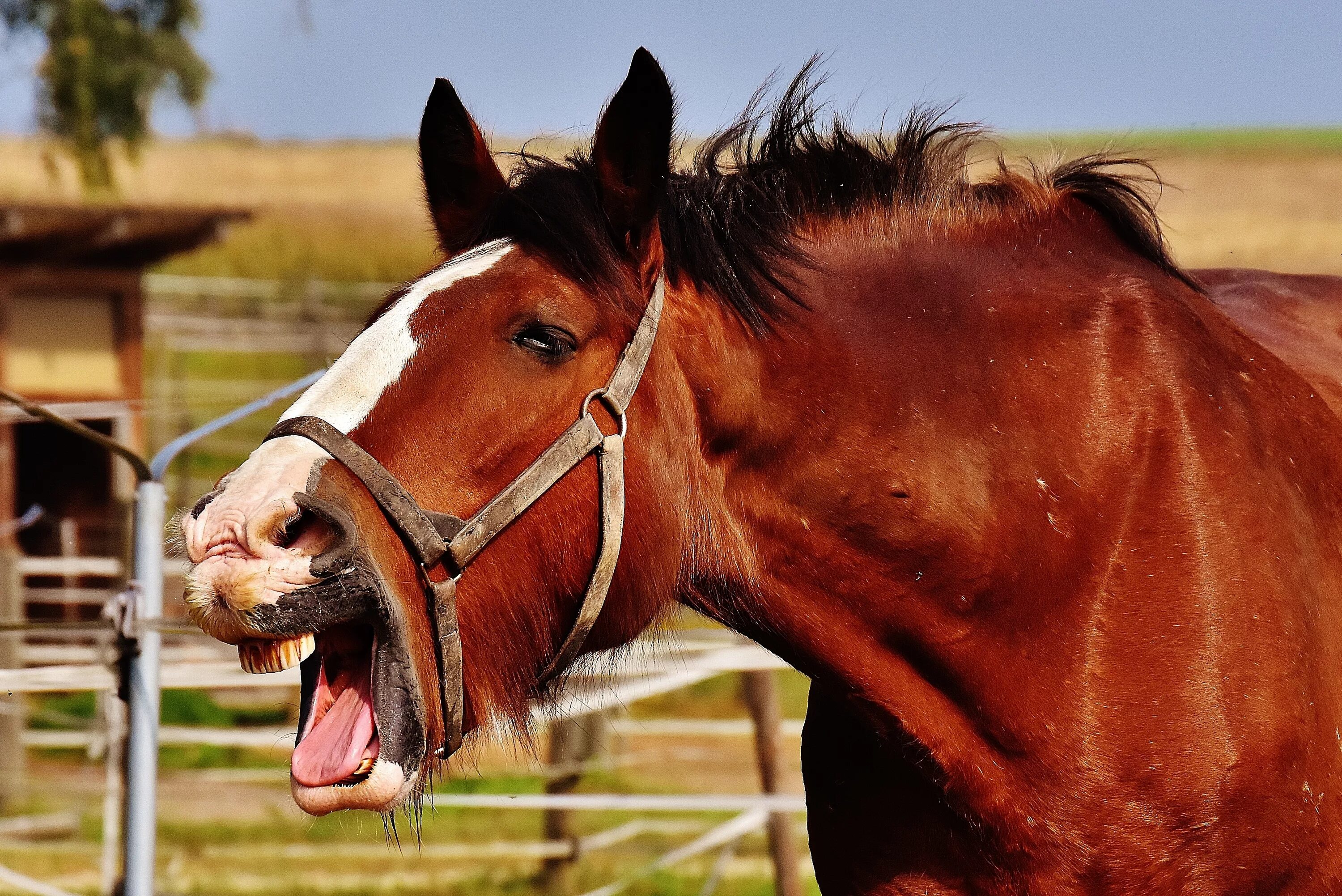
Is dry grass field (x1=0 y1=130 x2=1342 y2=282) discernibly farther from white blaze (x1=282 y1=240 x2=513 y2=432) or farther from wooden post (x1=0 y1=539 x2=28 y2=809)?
white blaze (x1=282 y1=240 x2=513 y2=432)

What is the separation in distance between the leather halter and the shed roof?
35.6 feet

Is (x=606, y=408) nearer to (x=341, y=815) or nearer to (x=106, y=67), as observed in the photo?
(x=341, y=815)

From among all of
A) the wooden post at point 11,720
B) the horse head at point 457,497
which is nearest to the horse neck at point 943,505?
the horse head at point 457,497

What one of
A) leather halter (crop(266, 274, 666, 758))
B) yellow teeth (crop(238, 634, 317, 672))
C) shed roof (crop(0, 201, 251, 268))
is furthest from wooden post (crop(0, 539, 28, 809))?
leather halter (crop(266, 274, 666, 758))

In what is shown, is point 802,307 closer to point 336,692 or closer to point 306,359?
point 336,692

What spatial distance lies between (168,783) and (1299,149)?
47635 mm

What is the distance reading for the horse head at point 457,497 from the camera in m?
2.16

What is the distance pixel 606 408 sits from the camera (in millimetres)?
2369

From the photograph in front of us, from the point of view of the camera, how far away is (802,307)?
2.54m

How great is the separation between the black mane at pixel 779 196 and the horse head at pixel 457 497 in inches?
0.7

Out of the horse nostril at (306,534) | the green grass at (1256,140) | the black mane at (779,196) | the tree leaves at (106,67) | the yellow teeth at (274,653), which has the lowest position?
the yellow teeth at (274,653)

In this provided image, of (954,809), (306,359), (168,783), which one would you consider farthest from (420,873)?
(306,359)

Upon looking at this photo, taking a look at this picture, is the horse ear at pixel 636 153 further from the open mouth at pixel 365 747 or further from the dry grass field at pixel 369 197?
the dry grass field at pixel 369 197

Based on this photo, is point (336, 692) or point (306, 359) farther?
point (306, 359)
